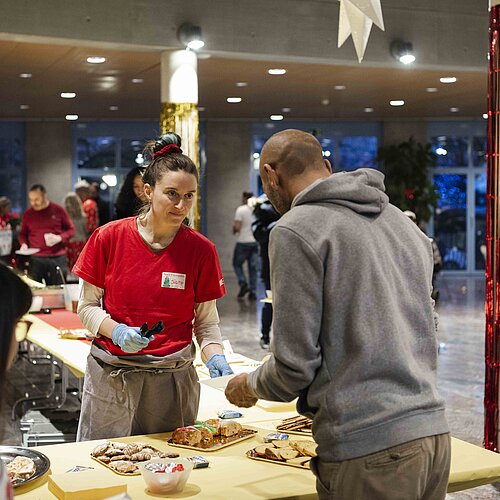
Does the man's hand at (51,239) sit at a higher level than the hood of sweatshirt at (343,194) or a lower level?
lower

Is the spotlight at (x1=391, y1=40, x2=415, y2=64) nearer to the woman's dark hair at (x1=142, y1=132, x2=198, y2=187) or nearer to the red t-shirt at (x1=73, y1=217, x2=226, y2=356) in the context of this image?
the woman's dark hair at (x1=142, y1=132, x2=198, y2=187)

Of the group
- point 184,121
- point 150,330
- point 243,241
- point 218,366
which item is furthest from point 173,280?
point 243,241

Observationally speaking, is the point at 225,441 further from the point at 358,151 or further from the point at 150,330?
the point at 358,151

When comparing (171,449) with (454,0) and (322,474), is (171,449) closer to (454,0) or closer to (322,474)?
(322,474)

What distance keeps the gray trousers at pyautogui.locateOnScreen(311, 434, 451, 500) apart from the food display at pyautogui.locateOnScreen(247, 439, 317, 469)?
58 cm

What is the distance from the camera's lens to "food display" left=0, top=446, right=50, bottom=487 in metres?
2.48

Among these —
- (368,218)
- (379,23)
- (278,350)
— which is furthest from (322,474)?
(379,23)

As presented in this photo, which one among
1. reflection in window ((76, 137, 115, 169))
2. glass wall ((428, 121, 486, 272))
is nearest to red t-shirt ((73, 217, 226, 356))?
reflection in window ((76, 137, 115, 169))

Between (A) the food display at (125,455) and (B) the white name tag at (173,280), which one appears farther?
(B) the white name tag at (173,280)

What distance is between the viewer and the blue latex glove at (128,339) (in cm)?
277

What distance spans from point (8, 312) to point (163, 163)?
1.48m

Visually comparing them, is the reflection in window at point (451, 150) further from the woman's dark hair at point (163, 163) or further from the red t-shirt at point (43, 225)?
the woman's dark hair at point (163, 163)

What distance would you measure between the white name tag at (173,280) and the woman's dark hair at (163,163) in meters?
0.32

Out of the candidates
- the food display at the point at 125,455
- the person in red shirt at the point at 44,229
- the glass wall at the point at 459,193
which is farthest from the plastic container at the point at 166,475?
the glass wall at the point at 459,193
